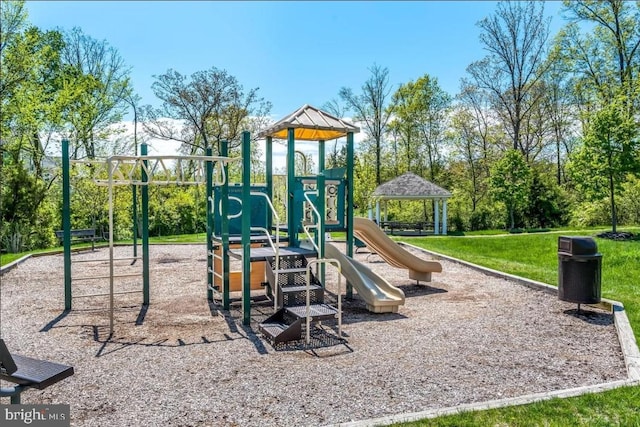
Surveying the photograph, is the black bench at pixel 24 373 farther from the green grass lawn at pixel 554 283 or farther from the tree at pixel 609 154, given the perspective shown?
the tree at pixel 609 154

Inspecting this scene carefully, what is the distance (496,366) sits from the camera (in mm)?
4730

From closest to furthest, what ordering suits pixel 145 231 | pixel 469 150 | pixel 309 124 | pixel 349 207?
pixel 145 231, pixel 309 124, pixel 349 207, pixel 469 150

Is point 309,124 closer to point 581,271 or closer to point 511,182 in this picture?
point 581,271

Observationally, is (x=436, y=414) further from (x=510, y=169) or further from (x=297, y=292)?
(x=510, y=169)

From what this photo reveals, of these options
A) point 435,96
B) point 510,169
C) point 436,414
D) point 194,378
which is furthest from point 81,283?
point 435,96

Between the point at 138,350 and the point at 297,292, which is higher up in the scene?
the point at 297,292

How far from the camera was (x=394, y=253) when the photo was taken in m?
9.68

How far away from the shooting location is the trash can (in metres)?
6.61

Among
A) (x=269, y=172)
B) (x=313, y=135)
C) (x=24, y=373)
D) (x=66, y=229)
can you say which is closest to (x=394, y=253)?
(x=313, y=135)

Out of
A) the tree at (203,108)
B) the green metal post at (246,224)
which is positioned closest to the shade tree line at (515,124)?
the tree at (203,108)

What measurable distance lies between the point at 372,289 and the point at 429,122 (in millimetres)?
28682

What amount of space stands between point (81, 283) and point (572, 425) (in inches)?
364

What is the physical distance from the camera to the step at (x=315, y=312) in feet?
18.6

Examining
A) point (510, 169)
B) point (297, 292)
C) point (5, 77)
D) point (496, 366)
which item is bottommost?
point (496, 366)
